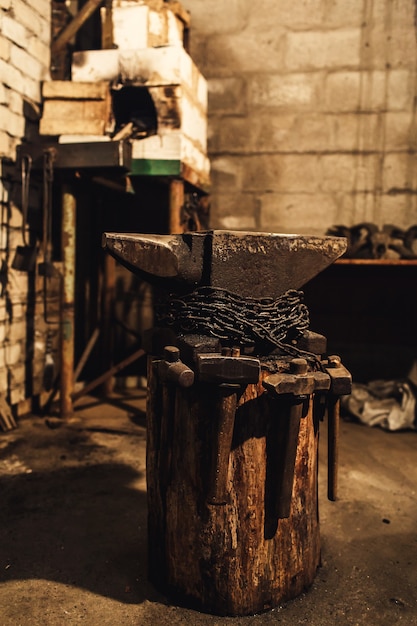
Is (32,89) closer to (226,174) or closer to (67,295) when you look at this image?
(67,295)

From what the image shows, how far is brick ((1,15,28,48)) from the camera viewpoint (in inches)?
170

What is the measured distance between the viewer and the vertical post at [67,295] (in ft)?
15.1

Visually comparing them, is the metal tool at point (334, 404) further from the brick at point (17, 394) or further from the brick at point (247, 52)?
the brick at point (247, 52)

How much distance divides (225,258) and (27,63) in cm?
362

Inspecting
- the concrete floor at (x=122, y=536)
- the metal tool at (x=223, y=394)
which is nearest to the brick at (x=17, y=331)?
the concrete floor at (x=122, y=536)

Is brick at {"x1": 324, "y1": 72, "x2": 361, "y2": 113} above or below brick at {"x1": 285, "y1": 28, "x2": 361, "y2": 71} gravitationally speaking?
below

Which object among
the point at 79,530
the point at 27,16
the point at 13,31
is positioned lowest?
the point at 79,530

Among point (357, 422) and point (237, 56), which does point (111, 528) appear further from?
point (237, 56)

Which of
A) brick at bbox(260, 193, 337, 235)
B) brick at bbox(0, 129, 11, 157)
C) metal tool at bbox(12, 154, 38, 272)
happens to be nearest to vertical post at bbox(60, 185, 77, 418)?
metal tool at bbox(12, 154, 38, 272)

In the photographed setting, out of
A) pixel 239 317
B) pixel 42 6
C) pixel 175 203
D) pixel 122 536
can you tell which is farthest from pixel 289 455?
pixel 42 6

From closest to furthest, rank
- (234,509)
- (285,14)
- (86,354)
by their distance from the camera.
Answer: (234,509) < (86,354) < (285,14)

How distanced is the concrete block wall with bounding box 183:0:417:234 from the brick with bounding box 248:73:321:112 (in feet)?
0.03

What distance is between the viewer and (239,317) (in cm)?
209

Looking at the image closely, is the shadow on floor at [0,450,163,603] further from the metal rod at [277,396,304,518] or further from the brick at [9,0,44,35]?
the brick at [9,0,44,35]
